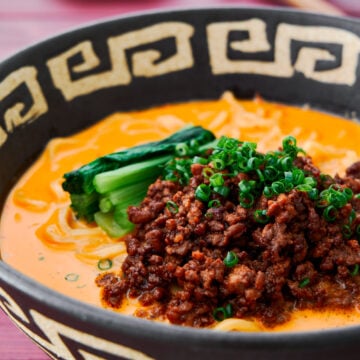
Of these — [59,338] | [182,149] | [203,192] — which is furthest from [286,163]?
[59,338]

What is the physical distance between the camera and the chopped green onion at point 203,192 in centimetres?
298

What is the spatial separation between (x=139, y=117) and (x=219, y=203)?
179cm

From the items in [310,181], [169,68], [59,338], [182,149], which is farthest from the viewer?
[169,68]

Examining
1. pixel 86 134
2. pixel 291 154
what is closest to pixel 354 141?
pixel 291 154

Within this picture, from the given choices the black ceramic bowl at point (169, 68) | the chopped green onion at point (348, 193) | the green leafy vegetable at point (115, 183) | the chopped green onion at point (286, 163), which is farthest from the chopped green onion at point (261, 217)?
the black ceramic bowl at point (169, 68)

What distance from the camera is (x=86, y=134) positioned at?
4.39m

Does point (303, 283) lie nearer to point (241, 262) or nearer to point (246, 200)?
point (241, 262)

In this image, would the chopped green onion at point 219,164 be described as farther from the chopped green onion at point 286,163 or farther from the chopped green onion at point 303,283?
the chopped green onion at point 303,283

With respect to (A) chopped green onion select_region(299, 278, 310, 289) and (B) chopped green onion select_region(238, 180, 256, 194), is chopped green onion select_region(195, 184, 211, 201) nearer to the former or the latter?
(B) chopped green onion select_region(238, 180, 256, 194)

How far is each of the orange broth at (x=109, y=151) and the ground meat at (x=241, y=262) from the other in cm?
10

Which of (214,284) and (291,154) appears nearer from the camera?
(214,284)

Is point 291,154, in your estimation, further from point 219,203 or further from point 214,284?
point 214,284

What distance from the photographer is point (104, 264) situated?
321 cm

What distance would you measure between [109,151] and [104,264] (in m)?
1.14
